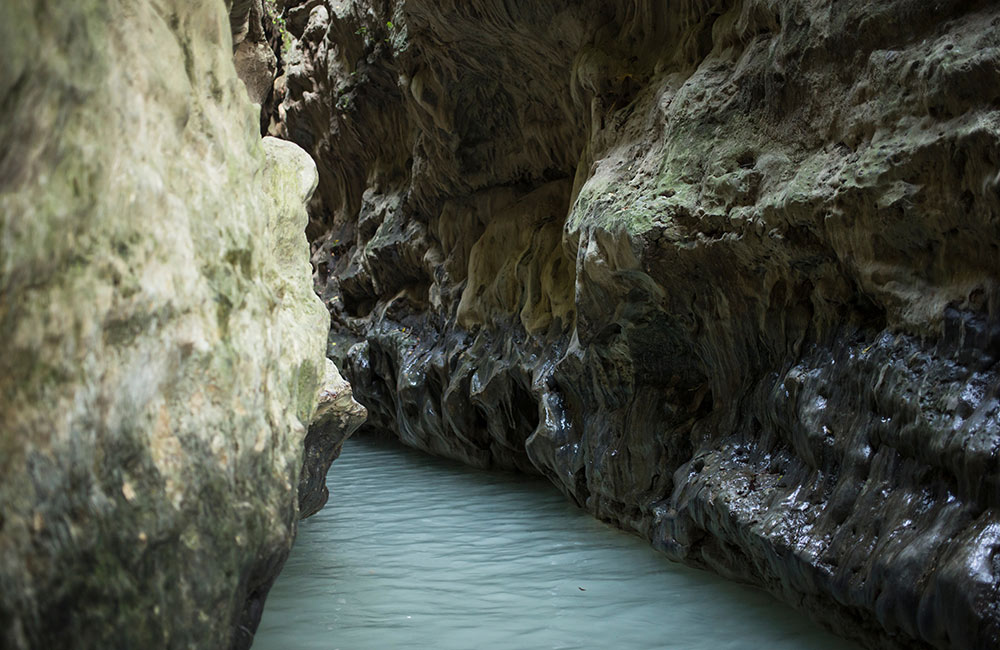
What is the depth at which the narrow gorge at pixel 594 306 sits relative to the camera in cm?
237

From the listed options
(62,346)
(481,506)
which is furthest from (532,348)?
(62,346)

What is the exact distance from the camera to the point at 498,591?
224 inches

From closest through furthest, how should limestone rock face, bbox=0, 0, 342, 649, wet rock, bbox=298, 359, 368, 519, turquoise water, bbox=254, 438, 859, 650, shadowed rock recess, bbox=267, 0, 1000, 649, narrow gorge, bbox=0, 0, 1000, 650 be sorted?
1. limestone rock face, bbox=0, 0, 342, 649
2. narrow gorge, bbox=0, 0, 1000, 650
3. shadowed rock recess, bbox=267, 0, 1000, 649
4. turquoise water, bbox=254, 438, 859, 650
5. wet rock, bbox=298, 359, 368, 519

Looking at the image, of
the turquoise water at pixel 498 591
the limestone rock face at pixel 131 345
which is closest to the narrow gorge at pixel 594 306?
the limestone rock face at pixel 131 345

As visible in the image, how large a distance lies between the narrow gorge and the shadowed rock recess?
0.9 inches

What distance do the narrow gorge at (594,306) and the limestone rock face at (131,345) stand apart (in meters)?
0.01

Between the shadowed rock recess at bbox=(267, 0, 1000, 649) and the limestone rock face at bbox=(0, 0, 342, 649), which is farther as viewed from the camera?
the shadowed rock recess at bbox=(267, 0, 1000, 649)

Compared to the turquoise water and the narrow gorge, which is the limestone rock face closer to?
the narrow gorge

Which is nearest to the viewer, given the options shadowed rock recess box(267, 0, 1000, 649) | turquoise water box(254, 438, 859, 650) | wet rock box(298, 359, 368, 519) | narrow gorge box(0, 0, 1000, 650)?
narrow gorge box(0, 0, 1000, 650)

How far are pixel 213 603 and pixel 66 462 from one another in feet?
2.69

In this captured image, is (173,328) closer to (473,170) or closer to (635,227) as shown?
(635,227)

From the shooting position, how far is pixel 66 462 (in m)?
2.29

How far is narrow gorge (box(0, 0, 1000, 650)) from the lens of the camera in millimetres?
2365

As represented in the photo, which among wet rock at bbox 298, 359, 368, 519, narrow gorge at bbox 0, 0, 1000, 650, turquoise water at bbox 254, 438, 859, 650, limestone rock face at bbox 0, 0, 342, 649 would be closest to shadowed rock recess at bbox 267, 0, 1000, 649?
narrow gorge at bbox 0, 0, 1000, 650
